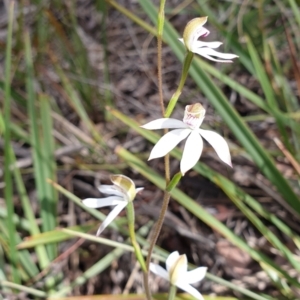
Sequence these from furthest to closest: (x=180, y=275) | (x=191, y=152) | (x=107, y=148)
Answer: (x=107, y=148), (x=180, y=275), (x=191, y=152)

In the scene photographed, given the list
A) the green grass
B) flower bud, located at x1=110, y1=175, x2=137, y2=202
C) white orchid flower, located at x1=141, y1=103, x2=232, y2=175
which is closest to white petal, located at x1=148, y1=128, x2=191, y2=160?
white orchid flower, located at x1=141, y1=103, x2=232, y2=175

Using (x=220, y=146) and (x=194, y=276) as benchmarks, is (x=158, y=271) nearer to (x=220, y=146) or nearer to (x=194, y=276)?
(x=194, y=276)

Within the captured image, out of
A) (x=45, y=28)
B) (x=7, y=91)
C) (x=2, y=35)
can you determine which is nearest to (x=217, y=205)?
(x=7, y=91)

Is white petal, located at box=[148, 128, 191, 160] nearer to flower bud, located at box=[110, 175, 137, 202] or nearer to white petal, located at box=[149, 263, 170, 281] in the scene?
flower bud, located at box=[110, 175, 137, 202]

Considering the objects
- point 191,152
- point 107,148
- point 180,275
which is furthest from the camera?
point 107,148

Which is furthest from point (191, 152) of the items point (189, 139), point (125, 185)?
point (125, 185)

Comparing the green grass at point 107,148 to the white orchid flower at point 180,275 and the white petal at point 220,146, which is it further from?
the white petal at point 220,146

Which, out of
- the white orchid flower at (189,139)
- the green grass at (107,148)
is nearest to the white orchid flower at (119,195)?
the white orchid flower at (189,139)

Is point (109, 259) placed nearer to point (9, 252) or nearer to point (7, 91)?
point (9, 252)
